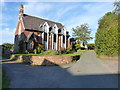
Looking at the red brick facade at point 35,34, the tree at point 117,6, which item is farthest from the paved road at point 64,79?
the red brick facade at point 35,34

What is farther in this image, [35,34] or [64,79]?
[35,34]

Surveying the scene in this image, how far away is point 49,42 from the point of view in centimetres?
3359

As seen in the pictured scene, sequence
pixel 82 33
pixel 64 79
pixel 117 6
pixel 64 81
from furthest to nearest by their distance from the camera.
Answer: pixel 82 33, pixel 117 6, pixel 64 79, pixel 64 81

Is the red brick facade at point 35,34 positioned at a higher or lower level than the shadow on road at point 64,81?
higher

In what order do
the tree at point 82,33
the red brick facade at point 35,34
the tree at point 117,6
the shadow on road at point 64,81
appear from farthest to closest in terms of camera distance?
the tree at point 82,33 < the red brick facade at point 35,34 < the tree at point 117,6 < the shadow on road at point 64,81

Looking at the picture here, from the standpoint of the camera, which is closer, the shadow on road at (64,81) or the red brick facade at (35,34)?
the shadow on road at (64,81)

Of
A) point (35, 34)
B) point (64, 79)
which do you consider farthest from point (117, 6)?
point (35, 34)

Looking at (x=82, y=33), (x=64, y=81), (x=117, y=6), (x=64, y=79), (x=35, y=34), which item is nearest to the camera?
(x=64, y=81)

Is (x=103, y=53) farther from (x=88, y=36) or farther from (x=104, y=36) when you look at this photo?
(x=88, y=36)

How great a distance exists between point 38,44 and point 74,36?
18208 millimetres

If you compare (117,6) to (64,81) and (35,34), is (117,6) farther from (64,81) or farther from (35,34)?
(35,34)

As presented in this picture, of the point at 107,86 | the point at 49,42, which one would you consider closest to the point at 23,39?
the point at 49,42

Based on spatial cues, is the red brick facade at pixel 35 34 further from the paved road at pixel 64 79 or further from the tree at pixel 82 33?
the paved road at pixel 64 79

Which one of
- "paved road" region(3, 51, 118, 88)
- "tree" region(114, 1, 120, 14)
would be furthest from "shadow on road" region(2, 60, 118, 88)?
"tree" region(114, 1, 120, 14)
